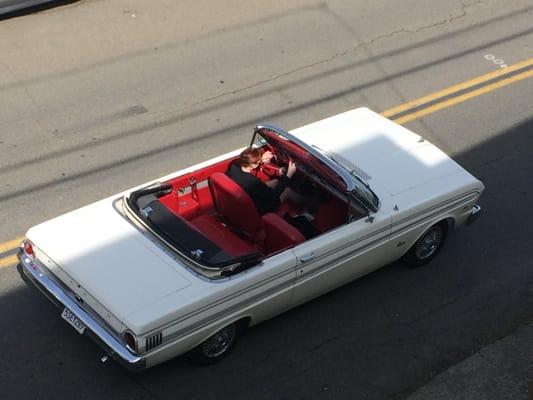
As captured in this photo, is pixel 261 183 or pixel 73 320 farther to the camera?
pixel 261 183

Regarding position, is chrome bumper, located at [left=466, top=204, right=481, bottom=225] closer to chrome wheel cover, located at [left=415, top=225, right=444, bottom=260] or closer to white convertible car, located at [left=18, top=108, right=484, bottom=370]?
white convertible car, located at [left=18, top=108, right=484, bottom=370]

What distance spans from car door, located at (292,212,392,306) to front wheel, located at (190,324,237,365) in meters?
0.72

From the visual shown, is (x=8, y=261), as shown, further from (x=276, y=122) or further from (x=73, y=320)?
(x=276, y=122)

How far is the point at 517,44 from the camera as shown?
13.0 m

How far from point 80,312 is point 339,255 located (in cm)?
239

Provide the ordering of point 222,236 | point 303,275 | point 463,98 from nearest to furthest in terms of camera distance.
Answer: point 303,275 → point 222,236 → point 463,98

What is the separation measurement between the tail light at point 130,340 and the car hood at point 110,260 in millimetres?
138

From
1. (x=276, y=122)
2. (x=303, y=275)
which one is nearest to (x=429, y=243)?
(x=303, y=275)

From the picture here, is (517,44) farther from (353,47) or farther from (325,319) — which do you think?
(325,319)

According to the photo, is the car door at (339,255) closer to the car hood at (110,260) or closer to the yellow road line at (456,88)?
the car hood at (110,260)

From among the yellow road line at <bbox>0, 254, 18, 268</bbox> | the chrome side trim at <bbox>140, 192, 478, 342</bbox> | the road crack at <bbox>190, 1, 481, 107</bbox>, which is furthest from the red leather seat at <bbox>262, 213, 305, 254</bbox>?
the road crack at <bbox>190, 1, 481, 107</bbox>

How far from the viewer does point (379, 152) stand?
8.65 metres

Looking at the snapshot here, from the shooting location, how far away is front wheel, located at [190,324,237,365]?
7.02 meters

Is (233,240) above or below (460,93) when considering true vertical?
above
